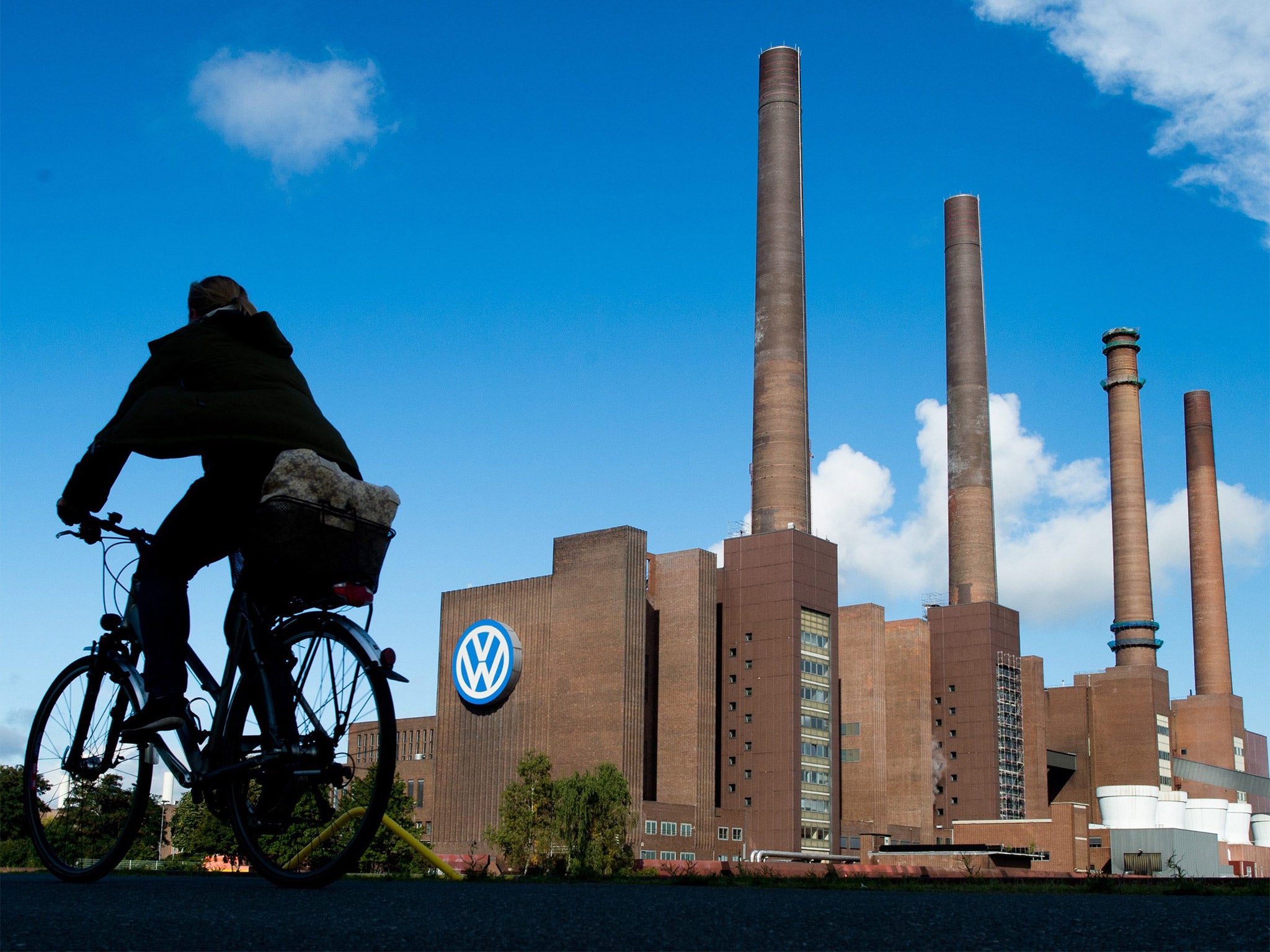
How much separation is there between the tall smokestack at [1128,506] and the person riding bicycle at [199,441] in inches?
3751

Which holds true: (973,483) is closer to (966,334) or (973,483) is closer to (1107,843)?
(966,334)

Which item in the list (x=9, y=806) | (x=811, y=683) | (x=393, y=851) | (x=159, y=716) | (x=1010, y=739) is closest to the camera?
(x=159, y=716)

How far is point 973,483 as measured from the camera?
3521 inches

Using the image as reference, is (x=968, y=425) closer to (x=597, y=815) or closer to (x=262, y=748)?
(x=597, y=815)

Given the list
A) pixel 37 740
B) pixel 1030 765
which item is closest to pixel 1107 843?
pixel 1030 765

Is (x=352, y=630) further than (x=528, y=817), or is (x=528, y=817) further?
(x=528, y=817)

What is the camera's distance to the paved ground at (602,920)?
348 cm

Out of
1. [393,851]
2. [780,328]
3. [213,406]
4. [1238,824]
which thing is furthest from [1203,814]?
[213,406]

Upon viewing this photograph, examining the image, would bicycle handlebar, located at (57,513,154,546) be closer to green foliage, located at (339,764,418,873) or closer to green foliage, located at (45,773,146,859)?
green foliage, located at (45,773,146,859)

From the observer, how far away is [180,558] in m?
5.65

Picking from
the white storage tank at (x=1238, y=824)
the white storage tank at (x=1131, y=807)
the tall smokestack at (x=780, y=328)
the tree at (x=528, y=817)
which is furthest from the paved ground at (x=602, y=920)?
the white storage tank at (x=1238, y=824)

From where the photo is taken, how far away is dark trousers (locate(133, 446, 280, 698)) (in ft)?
18.0

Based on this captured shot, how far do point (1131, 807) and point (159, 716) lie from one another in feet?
302

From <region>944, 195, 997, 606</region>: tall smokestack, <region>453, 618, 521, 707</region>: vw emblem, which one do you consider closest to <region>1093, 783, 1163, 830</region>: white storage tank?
<region>944, 195, 997, 606</region>: tall smokestack
